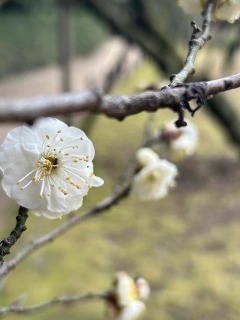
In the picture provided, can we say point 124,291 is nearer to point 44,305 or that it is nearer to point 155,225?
point 44,305

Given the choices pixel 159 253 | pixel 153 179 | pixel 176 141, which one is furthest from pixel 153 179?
pixel 159 253

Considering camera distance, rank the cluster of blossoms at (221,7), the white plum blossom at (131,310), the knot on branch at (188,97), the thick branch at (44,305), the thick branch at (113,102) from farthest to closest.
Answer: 1. the white plum blossom at (131,310)
2. the thick branch at (44,305)
3. the cluster of blossoms at (221,7)
4. the knot on branch at (188,97)
5. the thick branch at (113,102)

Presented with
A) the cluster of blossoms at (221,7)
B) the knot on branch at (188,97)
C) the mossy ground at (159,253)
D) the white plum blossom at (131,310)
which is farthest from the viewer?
the mossy ground at (159,253)

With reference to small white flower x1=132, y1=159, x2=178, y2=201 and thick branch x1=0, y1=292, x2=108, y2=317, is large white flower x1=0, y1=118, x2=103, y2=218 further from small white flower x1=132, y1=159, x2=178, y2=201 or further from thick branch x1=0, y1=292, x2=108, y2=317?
small white flower x1=132, y1=159, x2=178, y2=201

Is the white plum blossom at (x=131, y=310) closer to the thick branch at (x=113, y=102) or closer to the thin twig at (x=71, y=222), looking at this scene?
the thin twig at (x=71, y=222)

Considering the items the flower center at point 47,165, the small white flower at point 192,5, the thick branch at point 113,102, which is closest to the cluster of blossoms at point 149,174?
the small white flower at point 192,5

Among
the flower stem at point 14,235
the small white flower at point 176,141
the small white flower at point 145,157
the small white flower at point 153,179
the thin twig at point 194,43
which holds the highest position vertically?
the small white flower at point 176,141

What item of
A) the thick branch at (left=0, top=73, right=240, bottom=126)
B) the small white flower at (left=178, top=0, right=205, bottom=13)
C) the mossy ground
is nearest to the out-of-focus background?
the mossy ground
